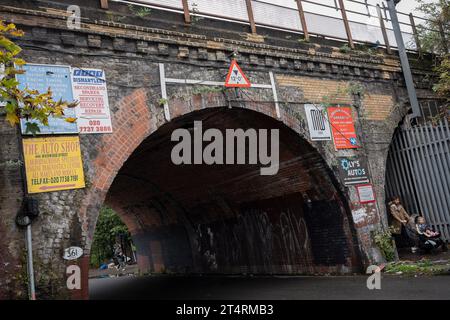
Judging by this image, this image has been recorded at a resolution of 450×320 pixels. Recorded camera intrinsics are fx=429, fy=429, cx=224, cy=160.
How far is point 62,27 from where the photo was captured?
24.6 feet

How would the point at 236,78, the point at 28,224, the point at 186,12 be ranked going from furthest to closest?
1. the point at 236,78
2. the point at 186,12
3. the point at 28,224

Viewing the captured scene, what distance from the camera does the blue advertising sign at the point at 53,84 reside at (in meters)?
6.99

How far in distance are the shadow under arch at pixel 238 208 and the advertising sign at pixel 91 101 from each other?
171 cm

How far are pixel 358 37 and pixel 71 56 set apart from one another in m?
8.24

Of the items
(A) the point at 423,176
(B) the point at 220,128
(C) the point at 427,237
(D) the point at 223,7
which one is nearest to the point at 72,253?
(B) the point at 220,128

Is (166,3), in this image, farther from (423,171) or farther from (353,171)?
(423,171)

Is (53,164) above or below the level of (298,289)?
above

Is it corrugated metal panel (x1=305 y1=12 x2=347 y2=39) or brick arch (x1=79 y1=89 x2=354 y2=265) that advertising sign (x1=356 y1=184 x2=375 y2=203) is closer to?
brick arch (x1=79 y1=89 x2=354 y2=265)

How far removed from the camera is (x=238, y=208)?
1380cm

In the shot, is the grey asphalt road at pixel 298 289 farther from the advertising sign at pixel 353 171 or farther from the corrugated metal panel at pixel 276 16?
the corrugated metal panel at pixel 276 16

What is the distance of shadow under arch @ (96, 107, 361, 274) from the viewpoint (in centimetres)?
1061

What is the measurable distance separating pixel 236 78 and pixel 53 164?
14.2 ft

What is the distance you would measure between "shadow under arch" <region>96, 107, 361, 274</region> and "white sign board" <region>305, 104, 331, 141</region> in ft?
1.24
